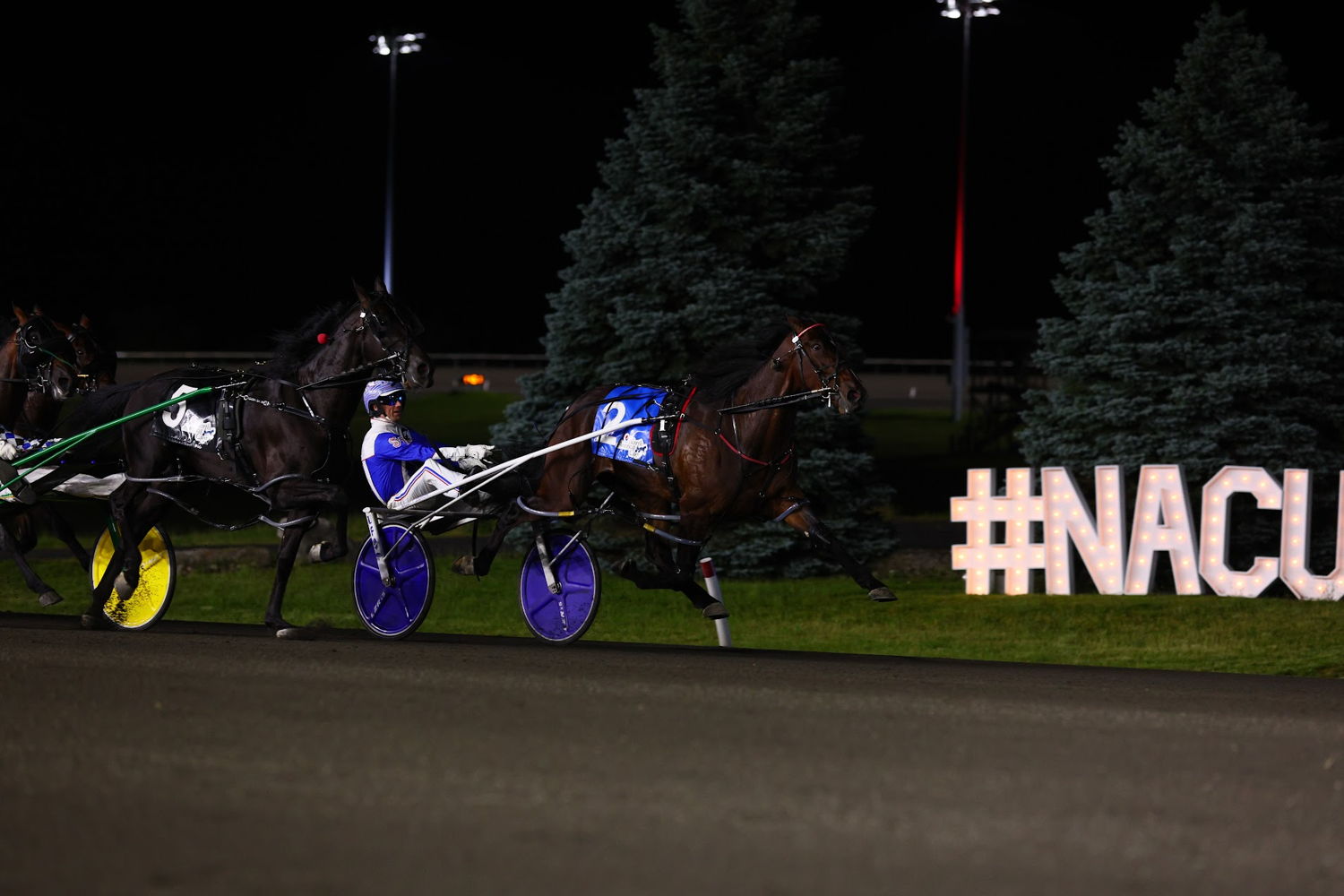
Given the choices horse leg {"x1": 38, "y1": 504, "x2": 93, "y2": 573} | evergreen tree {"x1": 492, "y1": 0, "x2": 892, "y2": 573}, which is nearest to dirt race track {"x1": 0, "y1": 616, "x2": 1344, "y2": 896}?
horse leg {"x1": 38, "y1": 504, "x2": 93, "y2": 573}

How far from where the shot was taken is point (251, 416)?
12969mm

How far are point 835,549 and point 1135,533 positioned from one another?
621 centimetres

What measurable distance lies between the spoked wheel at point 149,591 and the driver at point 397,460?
1.81 meters

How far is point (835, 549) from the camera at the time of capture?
492 inches

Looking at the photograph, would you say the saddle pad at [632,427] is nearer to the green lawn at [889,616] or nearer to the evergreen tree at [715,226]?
the green lawn at [889,616]

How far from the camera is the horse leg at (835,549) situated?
12424mm

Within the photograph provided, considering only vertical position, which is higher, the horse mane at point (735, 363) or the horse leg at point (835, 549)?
the horse mane at point (735, 363)

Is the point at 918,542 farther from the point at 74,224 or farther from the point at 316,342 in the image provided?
the point at 74,224

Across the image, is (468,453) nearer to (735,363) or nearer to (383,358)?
(383,358)

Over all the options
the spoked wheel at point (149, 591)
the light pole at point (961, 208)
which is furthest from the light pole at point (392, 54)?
the spoked wheel at point (149, 591)

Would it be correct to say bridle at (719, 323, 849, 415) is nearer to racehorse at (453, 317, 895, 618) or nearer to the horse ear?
racehorse at (453, 317, 895, 618)

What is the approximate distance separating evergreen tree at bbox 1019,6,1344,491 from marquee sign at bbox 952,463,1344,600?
1.91 meters

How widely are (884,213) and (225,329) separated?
24471 millimetres

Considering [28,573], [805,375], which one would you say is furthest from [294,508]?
[28,573]
